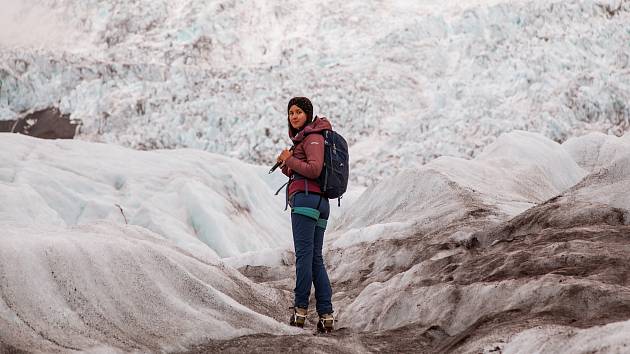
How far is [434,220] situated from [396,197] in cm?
235

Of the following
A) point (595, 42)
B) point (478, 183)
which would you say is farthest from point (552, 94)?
point (478, 183)

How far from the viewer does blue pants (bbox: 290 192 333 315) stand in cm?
541

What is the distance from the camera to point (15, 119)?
44.1 metres

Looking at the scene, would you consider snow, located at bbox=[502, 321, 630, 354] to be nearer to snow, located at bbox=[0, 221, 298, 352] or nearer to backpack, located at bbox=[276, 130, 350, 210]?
backpack, located at bbox=[276, 130, 350, 210]

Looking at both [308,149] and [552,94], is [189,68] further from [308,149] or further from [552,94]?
[308,149]

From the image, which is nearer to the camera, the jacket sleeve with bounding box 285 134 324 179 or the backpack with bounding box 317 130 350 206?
the jacket sleeve with bounding box 285 134 324 179

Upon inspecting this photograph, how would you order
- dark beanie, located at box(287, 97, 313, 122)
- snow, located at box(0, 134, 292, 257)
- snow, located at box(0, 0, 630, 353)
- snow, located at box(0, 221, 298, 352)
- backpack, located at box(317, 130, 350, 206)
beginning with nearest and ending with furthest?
snow, located at box(0, 221, 298, 352), snow, located at box(0, 0, 630, 353), backpack, located at box(317, 130, 350, 206), dark beanie, located at box(287, 97, 313, 122), snow, located at box(0, 134, 292, 257)

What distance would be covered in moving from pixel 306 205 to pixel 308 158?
0.36 m

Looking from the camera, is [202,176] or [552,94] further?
[552,94]

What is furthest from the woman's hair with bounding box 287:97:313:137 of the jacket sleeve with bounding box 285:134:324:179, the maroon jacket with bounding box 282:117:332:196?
the jacket sleeve with bounding box 285:134:324:179

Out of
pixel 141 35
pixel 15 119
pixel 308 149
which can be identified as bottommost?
pixel 15 119

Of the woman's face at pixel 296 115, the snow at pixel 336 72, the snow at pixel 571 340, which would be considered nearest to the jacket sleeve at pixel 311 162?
the woman's face at pixel 296 115

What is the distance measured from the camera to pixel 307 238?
546cm

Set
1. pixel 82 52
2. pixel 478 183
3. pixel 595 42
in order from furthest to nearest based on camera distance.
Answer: pixel 82 52 → pixel 595 42 → pixel 478 183
